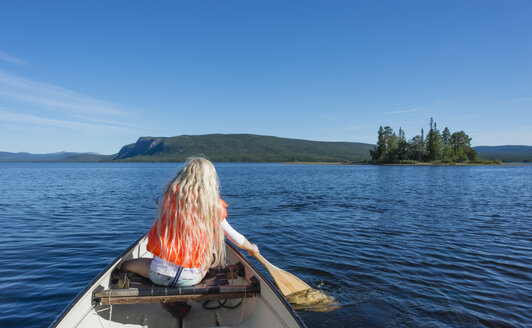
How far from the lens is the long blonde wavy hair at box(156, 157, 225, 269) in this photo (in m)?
3.79

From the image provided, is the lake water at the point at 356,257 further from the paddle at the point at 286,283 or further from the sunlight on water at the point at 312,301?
the paddle at the point at 286,283

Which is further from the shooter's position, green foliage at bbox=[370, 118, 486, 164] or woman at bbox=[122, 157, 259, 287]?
green foliage at bbox=[370, 118, 486, 164]

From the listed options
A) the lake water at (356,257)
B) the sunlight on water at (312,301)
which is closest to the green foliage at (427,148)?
the lake water at (356,257)

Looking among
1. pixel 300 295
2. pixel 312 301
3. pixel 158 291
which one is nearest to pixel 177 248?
pixel 158 291

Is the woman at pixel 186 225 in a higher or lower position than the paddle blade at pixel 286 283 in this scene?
higher

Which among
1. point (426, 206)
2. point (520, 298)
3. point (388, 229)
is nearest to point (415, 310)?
point (520, 298)

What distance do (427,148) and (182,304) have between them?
132m

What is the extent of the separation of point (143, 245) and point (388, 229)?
10.5 m

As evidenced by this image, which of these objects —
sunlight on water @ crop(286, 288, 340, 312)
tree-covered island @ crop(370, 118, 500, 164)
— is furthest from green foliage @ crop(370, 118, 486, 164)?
sunlight on water @ crop(286, 288, 340, 312)

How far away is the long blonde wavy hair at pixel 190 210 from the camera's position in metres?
3.79

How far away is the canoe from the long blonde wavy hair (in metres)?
0.63

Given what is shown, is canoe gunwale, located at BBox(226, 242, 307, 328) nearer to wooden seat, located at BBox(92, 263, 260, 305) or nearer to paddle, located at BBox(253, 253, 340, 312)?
wooden seat, located at BBox(92, 263, 260, 305)

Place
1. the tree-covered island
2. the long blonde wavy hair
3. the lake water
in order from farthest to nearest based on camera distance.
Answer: the tree-covered island → the lake water → the long blonde wavy hair

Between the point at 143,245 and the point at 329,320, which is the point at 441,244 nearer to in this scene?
the point at 329,320
